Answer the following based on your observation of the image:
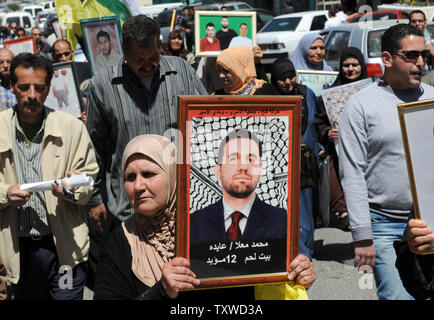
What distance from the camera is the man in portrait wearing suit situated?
103 inches

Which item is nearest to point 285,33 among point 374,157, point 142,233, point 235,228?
point 374,157

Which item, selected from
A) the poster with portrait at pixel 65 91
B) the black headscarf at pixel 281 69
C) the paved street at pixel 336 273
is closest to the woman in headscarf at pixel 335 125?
the paved street at pixel 336 273

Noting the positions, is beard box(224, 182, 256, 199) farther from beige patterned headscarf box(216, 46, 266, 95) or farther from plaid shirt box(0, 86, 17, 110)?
plaid shirt box(0, 86, 17, 110)

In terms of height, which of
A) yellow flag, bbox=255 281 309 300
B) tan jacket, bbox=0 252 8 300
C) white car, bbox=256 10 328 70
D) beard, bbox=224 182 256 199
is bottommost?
yellow flag, bbox=255 281 309 300

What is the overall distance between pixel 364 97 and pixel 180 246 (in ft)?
5.60

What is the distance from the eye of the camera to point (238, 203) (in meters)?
2.66

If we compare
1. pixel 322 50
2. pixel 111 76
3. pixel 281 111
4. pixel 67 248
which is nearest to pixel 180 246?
pixel 281 111

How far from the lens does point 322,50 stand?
792cm

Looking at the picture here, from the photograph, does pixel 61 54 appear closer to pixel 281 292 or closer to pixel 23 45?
pixel 23 45

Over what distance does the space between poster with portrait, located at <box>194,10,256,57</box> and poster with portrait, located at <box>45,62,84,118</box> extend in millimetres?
2172

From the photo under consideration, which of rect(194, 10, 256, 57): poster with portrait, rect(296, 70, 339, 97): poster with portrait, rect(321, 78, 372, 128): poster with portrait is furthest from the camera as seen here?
rect(194, 10, 256, 57): poster with portrait

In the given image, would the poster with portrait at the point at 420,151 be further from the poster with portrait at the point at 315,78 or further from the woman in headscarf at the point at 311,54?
the woman in headscarf at the point at 311,54

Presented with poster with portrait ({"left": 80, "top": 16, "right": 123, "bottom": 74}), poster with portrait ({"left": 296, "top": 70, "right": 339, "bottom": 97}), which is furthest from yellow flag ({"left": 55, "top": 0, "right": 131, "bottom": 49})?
poster with portrait ({"left": 296, "top": 70, "right": 339, "bottom": 97})

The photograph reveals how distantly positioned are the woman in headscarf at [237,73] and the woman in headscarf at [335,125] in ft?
2.50
